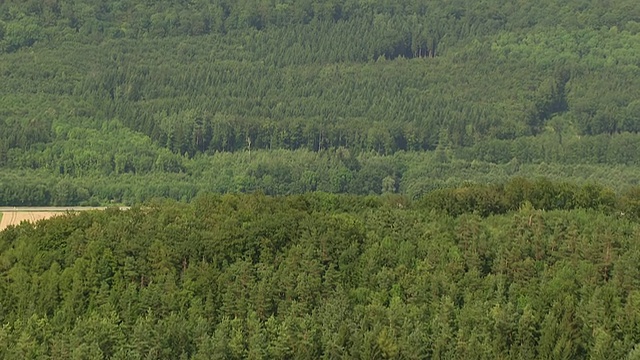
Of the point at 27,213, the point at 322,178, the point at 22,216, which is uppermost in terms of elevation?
the point at 22,216

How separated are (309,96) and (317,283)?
6908cm

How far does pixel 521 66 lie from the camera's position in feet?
558

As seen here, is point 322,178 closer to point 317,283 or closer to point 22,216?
point 22,216

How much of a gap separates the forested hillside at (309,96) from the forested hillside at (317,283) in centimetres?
3122

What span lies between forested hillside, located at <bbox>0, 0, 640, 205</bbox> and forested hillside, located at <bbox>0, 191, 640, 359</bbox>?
31.2 meters

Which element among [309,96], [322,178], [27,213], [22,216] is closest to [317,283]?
[22,216]

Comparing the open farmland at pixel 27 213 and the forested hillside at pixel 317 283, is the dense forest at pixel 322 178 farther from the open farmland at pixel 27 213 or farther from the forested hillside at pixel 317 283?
the open farmland at pixel 27 213

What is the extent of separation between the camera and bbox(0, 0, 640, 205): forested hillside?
453 ft

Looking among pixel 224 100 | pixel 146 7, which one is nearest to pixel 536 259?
pixel 224 100

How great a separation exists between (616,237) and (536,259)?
343 centimetres

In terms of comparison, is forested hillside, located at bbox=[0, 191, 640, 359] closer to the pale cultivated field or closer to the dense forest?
the dense forest

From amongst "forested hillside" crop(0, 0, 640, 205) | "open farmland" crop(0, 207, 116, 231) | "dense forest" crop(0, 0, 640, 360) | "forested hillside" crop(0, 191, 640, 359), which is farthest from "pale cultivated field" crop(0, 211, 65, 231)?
"forested hillside" crop(0, 191, 640, 359)

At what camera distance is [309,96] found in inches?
6299

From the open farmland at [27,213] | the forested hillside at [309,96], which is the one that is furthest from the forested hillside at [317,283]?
the forested hillside at [309,96]
